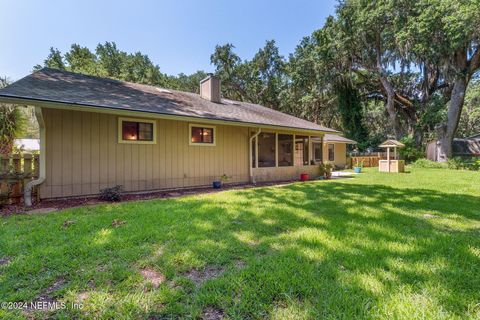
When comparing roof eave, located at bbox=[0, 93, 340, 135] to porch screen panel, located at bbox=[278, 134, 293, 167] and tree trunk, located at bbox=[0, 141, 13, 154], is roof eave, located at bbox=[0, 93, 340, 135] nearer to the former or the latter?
porch screen panel, located at bbox=[278, 134, 293, 167]

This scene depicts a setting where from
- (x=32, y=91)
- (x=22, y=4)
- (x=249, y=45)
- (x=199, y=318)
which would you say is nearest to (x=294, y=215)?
(x=199, y=318)

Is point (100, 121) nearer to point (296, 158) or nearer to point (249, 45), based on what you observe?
point (296, 158)

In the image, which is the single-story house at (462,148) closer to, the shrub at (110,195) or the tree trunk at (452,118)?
the tree trunk at (452,118)

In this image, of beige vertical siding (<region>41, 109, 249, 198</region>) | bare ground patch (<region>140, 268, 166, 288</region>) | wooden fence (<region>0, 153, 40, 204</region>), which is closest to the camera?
bare ground patch (<region>140, 268, 166, 288</region>)

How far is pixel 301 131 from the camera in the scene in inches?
396

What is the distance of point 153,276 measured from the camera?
7.32ft

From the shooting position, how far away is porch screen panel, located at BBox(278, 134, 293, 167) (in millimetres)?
9811

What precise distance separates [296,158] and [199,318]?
30.1ft

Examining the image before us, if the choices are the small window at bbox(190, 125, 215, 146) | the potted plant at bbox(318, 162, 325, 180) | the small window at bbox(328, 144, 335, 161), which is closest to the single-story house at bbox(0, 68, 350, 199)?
the small window at bbox(190, 125, 215, 146)

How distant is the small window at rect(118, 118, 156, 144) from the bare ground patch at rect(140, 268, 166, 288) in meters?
4.87

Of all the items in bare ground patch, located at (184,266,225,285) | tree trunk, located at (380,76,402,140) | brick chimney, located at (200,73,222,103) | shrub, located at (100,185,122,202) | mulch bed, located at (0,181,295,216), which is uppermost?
tree trunk, located at (380,76,402,140)

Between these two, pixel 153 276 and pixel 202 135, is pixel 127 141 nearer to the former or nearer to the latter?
pixel 202 135

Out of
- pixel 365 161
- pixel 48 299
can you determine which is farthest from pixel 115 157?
pixel 365 161

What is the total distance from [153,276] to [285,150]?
8393 mm
